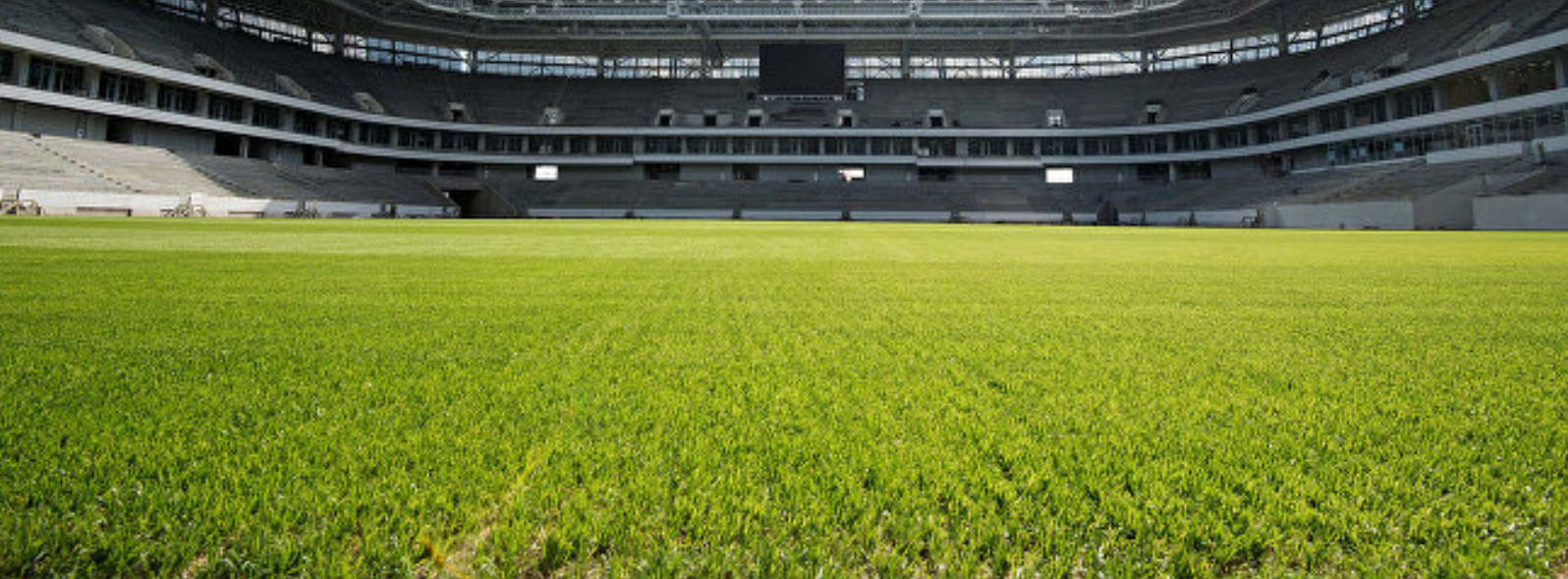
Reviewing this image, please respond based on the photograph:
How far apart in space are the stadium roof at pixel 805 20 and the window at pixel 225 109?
969 centimetres

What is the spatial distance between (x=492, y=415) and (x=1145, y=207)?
2141 inches

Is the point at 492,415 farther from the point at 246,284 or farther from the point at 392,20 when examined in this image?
the point at 392,20

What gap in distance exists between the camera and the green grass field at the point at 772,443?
3.74 feet

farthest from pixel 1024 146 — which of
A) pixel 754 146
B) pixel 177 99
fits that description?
pixel 177 99

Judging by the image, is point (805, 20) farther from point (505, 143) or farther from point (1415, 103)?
point (1415, 103)

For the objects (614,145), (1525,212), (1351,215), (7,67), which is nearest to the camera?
(1525,212)

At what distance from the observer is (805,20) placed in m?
53.0

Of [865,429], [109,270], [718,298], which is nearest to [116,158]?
[109,270]

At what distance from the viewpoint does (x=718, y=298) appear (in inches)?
178

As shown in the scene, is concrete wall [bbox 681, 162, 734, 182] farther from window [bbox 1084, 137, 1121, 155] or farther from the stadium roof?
window [bbox 1084, 137, 1121, 155]

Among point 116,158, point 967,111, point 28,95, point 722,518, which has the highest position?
point 967,111

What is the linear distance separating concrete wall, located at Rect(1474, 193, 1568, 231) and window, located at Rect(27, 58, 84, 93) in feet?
205

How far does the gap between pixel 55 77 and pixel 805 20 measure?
4341 cm

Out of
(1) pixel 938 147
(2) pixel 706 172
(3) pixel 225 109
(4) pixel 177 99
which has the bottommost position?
(2) pixel 706 172
